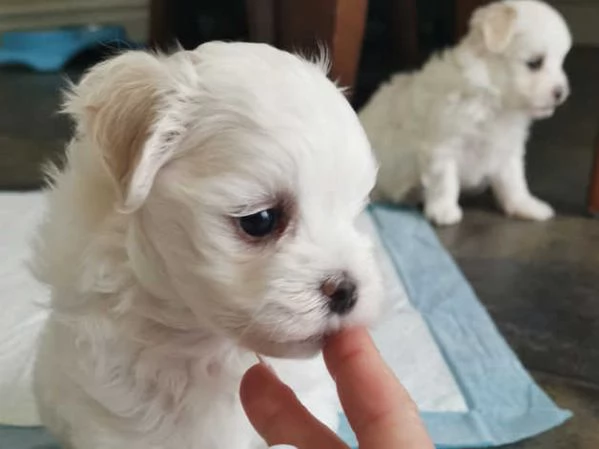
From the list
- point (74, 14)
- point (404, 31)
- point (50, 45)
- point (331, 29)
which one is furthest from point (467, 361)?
point (74, 14)

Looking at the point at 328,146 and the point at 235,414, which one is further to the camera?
the point at 235,414

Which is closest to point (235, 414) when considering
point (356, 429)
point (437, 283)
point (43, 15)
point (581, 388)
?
point (356, 429)

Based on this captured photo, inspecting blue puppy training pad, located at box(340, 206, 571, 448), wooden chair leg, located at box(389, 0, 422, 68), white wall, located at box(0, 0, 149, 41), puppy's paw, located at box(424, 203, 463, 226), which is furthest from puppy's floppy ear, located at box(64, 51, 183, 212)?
white wall, located at box(0, 0, 149, 41)

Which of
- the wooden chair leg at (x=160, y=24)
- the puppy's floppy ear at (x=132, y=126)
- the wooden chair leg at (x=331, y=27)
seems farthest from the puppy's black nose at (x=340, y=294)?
the wooden chair leg at (x=160, y=24)

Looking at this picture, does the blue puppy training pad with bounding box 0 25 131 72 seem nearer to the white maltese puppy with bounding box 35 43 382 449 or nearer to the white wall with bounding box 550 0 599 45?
the white wall with bounding box 550 0 599 45

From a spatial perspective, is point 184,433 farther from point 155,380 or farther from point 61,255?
point 61,255
